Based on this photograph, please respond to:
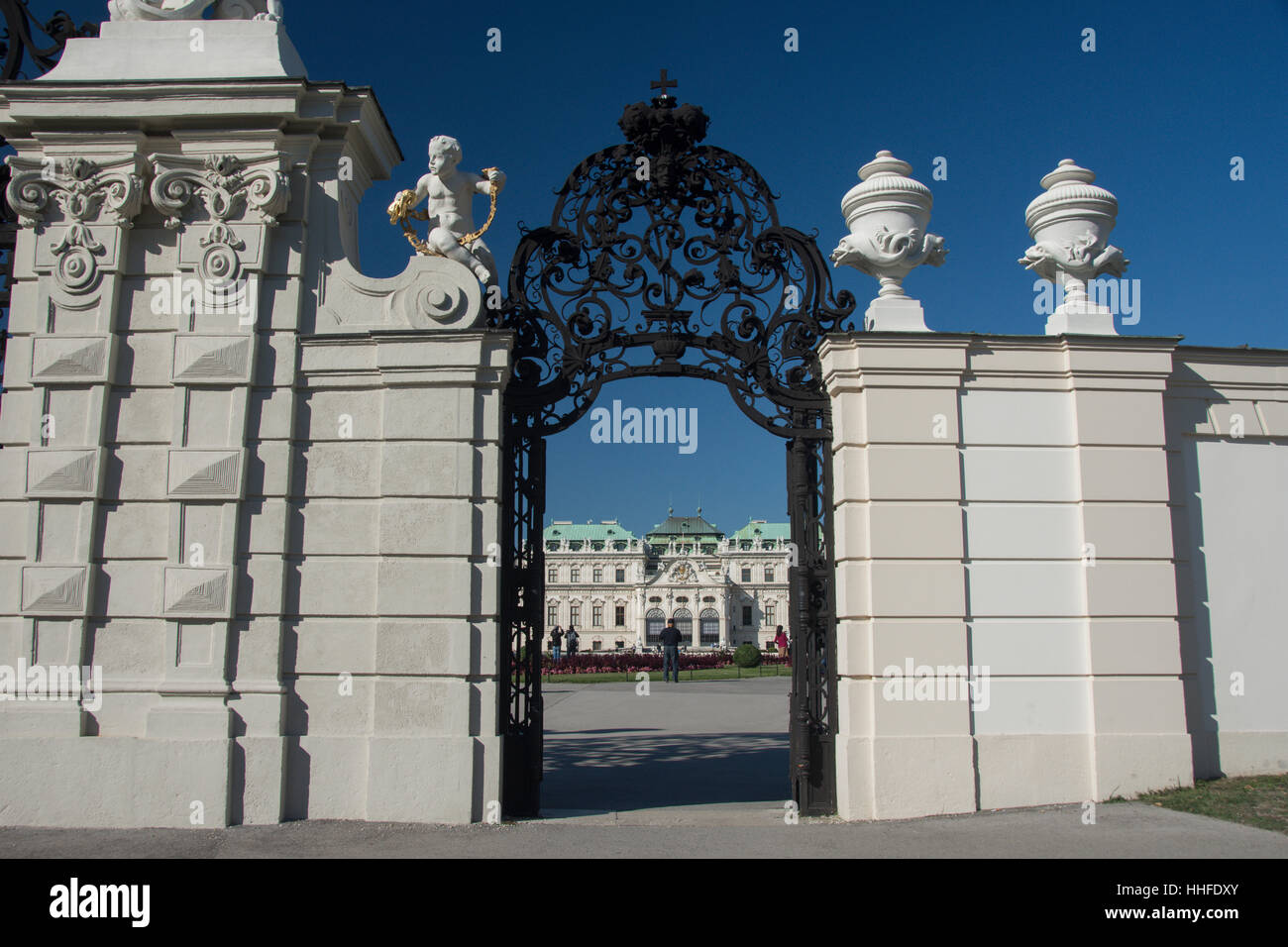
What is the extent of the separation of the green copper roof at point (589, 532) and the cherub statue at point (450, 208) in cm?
10825

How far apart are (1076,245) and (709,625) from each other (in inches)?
4333

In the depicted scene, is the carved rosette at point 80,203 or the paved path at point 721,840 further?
the carved rosette at point 80,203

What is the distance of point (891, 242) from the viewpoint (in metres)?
9.26

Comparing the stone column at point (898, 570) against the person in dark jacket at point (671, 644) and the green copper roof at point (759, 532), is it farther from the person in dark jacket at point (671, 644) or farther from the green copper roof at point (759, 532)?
the green copper roof at point (759, 532)

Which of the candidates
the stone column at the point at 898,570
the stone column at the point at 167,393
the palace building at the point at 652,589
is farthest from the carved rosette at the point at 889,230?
the palace building at the point at 652,589

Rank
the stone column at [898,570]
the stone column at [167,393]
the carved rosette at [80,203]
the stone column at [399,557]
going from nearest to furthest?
the stone column at [167,393], the stone column at [399,557], the stone column at [898,570], the carved rosette at [80,203]

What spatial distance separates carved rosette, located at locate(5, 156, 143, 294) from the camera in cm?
899

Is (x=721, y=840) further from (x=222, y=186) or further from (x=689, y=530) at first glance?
(x=689, y=530)

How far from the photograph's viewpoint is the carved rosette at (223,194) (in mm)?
9000

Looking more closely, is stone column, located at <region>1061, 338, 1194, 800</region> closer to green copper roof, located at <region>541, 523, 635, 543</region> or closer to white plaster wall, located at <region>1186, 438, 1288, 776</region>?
white plaster wall, located at <region>1186, 438, 1288, 776</region>

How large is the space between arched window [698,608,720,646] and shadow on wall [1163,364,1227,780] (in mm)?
108564

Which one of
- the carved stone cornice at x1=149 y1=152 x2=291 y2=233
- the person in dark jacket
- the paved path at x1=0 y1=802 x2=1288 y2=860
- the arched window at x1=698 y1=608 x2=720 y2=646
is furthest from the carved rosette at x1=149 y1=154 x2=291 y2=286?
the arched window at x1=698 y1=608 x2=720 y2=646

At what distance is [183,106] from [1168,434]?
9.58 metres
